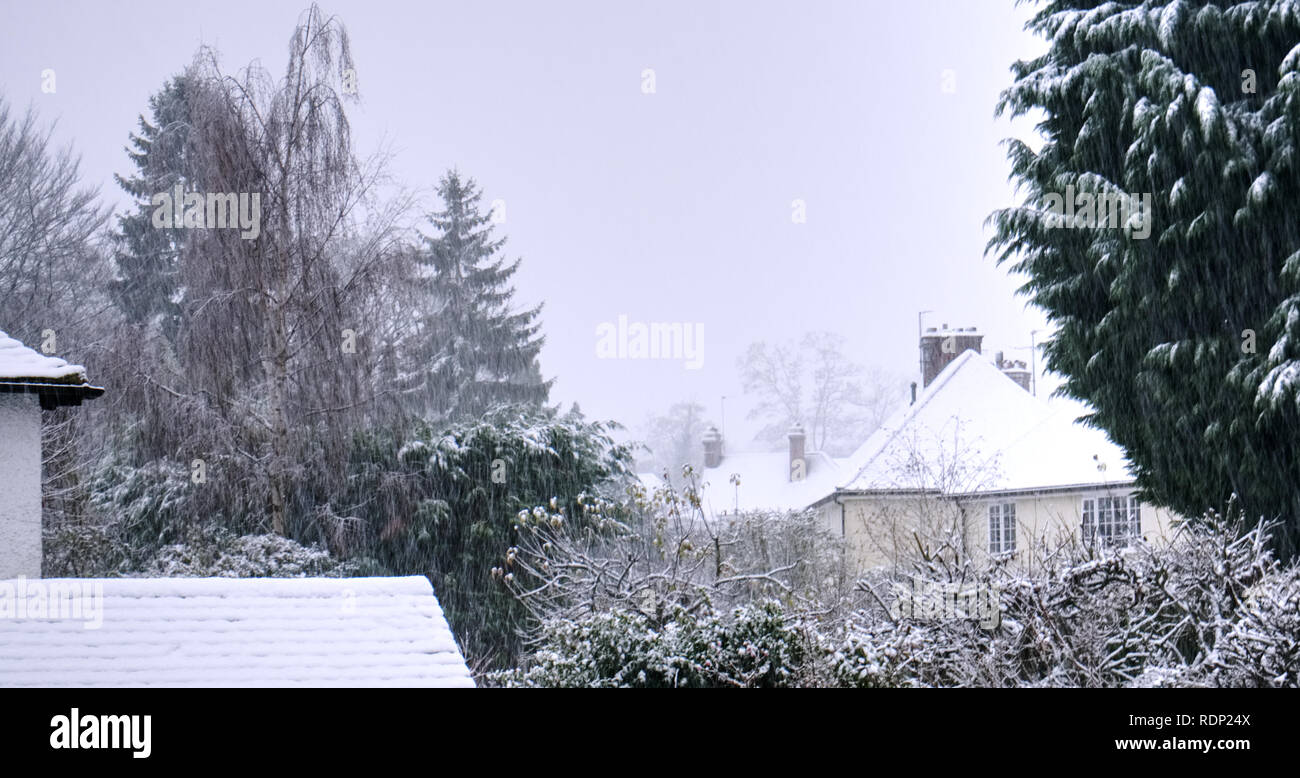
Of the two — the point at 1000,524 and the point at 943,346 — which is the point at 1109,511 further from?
the point at 943,346

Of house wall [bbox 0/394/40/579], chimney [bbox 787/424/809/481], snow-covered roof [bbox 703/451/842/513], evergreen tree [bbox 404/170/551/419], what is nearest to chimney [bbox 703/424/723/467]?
snow-covered roof [bbox 703/451/842/513]

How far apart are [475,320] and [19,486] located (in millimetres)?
18636

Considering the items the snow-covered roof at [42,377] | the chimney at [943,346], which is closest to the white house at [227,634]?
the snow-covered roof at [42,377]

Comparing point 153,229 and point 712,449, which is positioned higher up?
point 153,229

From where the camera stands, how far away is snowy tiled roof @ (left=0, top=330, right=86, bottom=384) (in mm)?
9000

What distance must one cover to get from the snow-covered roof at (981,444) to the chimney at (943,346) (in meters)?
0.86

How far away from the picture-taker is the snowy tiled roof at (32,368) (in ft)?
29.5

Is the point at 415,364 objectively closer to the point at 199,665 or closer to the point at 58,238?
the point at 58,238

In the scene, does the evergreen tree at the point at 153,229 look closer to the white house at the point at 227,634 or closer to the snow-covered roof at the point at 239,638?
the white house at the point at 227,634

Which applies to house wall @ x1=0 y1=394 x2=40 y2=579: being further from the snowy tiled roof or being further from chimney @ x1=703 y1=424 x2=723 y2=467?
chimney @ x1=703 y1=424 x2=723 y2=467

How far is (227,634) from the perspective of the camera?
23.2 feet

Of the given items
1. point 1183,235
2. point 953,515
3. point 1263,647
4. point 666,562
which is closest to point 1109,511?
point 953,515
